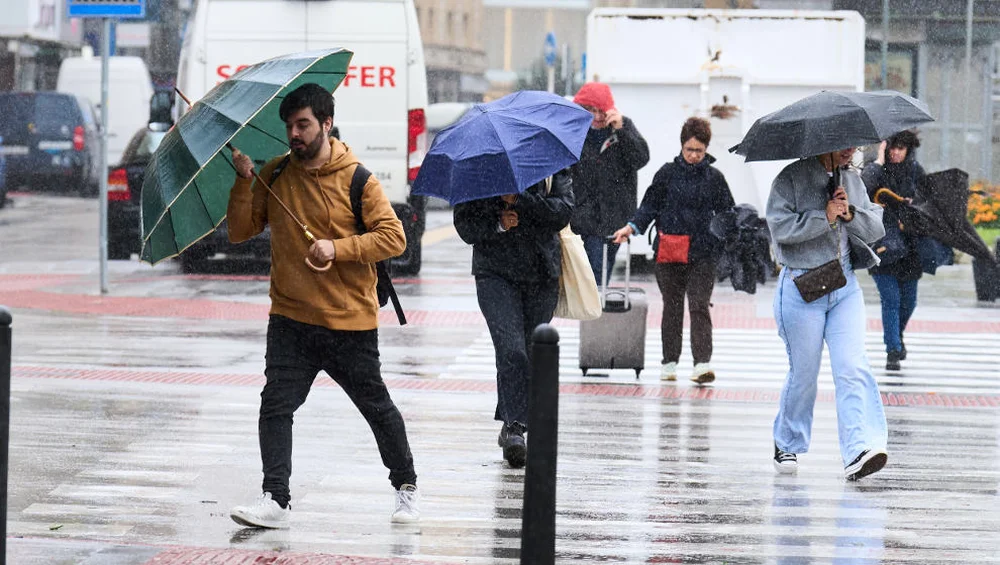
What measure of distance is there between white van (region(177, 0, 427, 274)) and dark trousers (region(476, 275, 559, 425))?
1005 cm

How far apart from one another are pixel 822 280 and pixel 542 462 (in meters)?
3.22

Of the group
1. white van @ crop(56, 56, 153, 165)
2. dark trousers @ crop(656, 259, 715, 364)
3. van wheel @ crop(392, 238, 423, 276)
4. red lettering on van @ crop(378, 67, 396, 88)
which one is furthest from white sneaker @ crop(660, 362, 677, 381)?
white van @ crop(56, 56, 153, 165)

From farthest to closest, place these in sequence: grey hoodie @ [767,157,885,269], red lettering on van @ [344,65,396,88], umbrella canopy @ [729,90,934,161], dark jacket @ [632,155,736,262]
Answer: red lettering on van @ [344,65,396,88] < dark jacket @ [632,155,736,262] < grey hoodie @ [767,157,885,269] < umbrella canopy @ [729,90,934,161]

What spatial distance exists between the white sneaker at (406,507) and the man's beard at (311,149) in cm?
143

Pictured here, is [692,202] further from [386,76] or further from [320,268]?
[386,76]

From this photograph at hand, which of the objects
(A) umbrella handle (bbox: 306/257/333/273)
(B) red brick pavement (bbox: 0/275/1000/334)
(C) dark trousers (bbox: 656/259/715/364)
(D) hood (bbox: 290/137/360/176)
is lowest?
(B) red brick pavement (bbox: 0/275/1000/334)

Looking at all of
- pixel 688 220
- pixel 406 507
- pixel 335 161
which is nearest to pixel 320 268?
pixel 335 161

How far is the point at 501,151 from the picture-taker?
7988mm

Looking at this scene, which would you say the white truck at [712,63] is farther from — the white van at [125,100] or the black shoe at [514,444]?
the white van at [125,100]

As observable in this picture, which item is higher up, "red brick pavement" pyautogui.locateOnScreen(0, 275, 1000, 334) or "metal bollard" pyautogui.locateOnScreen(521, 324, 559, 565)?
"metal bollard" pyautogui.locateOnScreen(521, 324, 559, 565)

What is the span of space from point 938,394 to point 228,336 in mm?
5658

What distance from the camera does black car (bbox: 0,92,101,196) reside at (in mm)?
35719

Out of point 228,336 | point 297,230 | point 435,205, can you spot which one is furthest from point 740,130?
point 435,205

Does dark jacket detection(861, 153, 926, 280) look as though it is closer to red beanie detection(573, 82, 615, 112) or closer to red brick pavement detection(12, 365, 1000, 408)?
red brick pavement detection(12, 365, 1000, 408)
